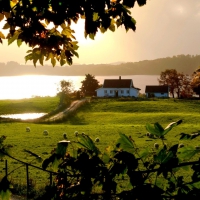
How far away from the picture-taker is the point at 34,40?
14.5 ft

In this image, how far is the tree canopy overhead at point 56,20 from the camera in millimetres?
3331

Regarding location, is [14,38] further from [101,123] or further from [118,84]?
[118,84]

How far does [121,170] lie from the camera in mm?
2111

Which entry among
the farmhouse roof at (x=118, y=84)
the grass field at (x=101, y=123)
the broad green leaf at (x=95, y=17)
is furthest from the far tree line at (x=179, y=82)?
the broad green leaf at (x=95, y=17)

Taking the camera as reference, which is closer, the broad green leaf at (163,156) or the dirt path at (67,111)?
the broad green leaf at (163,156)

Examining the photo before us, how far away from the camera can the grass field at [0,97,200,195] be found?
35594 millimetres

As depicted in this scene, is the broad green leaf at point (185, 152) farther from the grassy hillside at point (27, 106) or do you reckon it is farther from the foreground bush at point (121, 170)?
the grassy hillside at point (27, 106)

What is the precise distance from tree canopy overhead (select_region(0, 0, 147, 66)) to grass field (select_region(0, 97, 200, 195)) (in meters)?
16.2

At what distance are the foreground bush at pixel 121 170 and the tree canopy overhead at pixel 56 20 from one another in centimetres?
157

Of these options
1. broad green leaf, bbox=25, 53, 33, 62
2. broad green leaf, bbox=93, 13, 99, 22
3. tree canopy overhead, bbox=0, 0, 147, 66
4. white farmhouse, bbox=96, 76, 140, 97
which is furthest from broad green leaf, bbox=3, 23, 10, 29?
white farmhouse, bbox=96, 76, 140, 97

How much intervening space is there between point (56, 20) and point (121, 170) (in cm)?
201

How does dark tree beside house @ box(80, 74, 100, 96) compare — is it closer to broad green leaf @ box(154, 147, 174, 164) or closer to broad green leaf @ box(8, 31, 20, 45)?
broad green leaf @ box(8, 31, 20, 45)

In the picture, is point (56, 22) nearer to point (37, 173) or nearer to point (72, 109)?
point (37, 173)

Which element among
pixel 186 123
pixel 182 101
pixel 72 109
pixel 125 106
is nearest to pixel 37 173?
pixel 186 123
